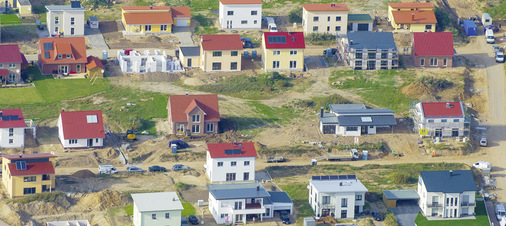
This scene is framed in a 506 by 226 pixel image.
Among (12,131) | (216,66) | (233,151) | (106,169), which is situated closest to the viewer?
(233,151)

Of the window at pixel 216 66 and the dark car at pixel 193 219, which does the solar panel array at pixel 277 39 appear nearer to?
the window at pixel 216 66

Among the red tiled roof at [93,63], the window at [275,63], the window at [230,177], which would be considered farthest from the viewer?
the window at [275,63]

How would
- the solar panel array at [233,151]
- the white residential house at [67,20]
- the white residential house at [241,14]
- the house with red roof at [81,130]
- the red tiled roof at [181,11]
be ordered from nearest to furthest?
the solar panel array at [233,151]
the house with red roof at [81,130]
the white residential house at [67,20]
the white residential house at [241,14]
the red tiled roof at [181,11]

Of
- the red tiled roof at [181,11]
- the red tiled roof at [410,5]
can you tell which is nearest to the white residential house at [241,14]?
the red tiled roof at [181,11]

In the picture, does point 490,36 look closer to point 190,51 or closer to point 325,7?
point 325,7

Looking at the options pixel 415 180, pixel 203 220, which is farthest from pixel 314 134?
pixel 203 220

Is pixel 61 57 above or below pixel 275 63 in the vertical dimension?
above

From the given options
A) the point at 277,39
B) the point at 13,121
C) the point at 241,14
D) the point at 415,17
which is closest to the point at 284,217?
the point at 13,121
